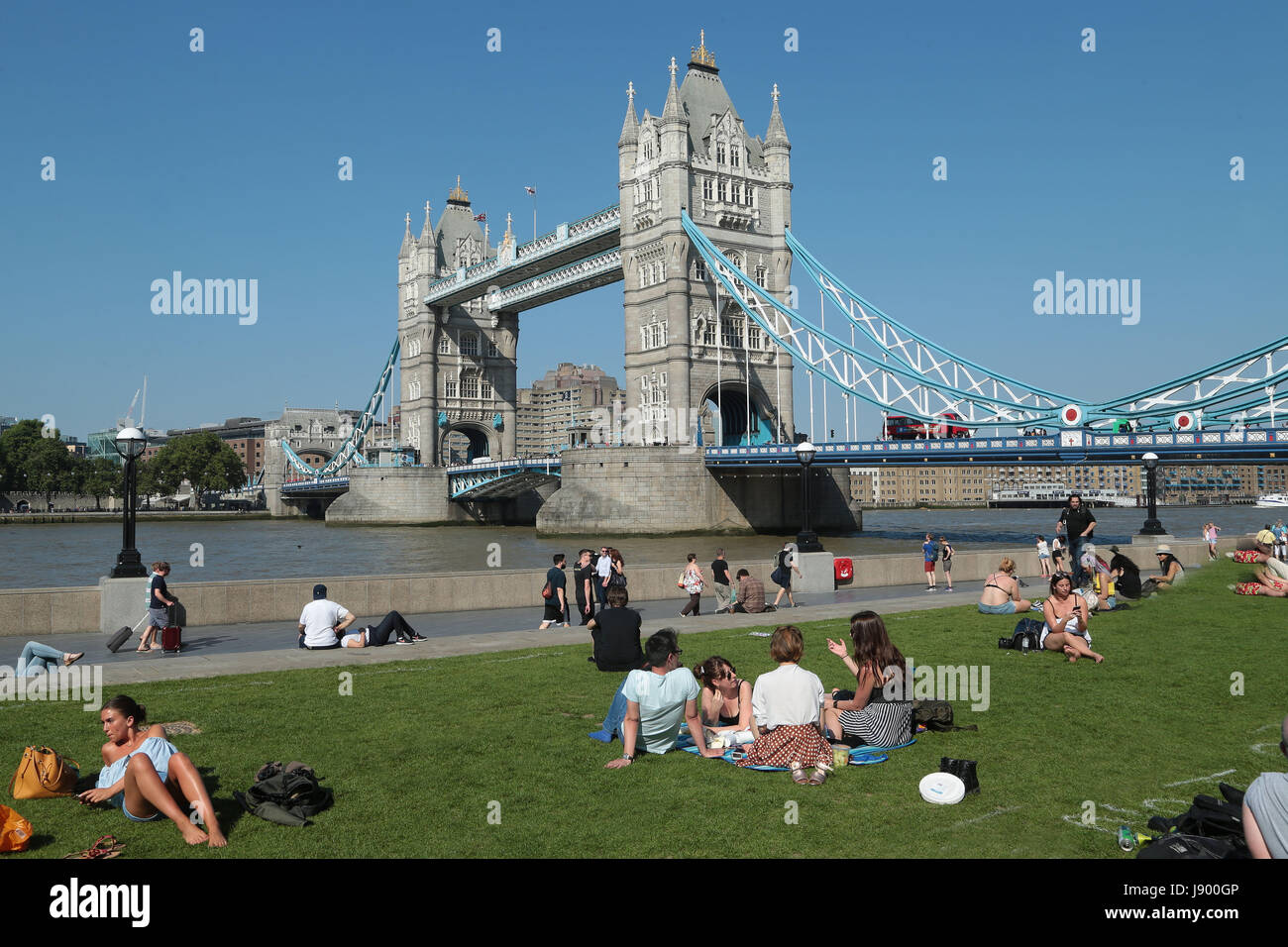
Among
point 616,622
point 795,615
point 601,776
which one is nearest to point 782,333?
point 795,615

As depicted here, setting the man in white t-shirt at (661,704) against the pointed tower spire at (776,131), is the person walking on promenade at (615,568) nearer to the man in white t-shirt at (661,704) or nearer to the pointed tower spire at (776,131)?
the man in white t-shirt at (661,704)

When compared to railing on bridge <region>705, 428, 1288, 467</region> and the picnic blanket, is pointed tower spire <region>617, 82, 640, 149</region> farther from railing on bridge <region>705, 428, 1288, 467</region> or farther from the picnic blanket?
the picnic blanket

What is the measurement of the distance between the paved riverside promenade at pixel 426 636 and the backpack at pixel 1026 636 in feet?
5.35

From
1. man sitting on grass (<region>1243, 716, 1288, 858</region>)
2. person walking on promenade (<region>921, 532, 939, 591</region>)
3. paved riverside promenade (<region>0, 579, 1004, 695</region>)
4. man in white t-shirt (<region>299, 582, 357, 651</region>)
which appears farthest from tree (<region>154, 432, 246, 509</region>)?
man sitting on grass (<region>1243, 716, 1288, 858</region>)

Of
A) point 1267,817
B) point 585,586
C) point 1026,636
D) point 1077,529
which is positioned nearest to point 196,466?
point 585,586

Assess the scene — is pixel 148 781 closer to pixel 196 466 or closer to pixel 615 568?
pixel 615 568

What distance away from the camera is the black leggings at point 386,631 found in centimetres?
1258

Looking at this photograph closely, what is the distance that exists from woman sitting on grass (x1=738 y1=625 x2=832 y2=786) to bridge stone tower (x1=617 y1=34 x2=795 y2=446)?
4937 centimetres

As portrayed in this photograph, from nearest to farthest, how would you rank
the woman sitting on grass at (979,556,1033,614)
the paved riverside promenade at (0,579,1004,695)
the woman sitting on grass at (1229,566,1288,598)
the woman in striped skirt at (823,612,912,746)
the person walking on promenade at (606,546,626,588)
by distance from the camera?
the woman in striped skirt at (823,612,912,746), the paved riverside promenade at (0,579,1004,695), the woman sitting on grass at (979,556,1033,614), the person walking on promenade at (606,546,626,588), the woman sitting on grass at (1229,566,1288,598)

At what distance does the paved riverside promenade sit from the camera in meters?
11.1
